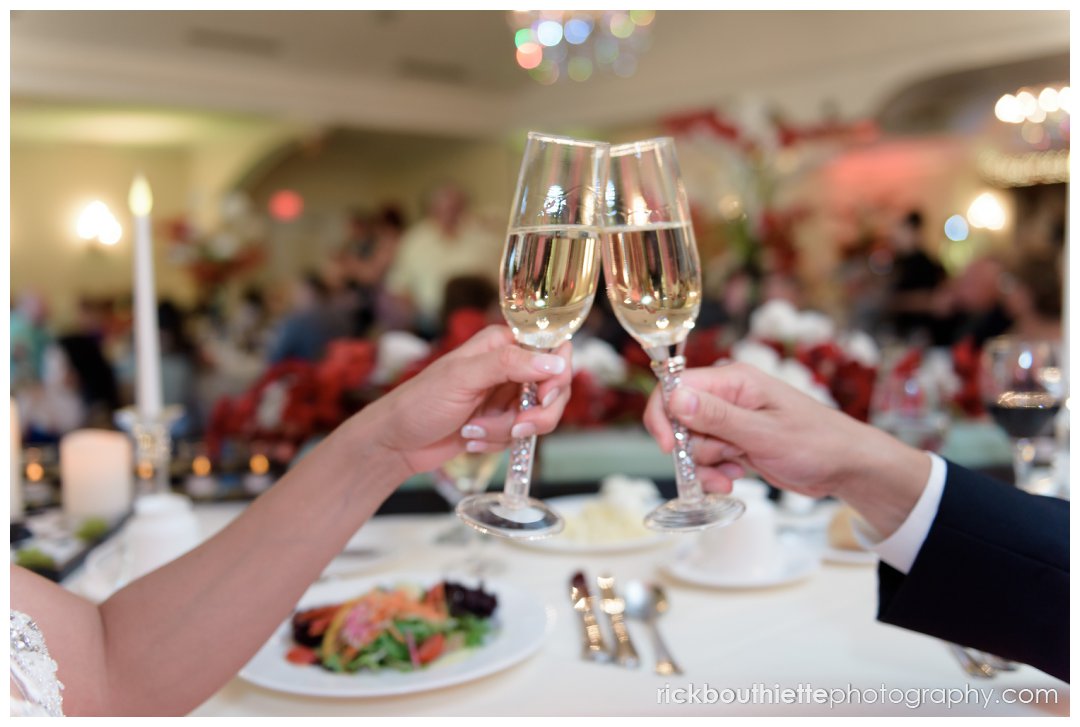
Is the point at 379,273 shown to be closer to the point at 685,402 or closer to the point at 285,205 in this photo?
the point at 285,205

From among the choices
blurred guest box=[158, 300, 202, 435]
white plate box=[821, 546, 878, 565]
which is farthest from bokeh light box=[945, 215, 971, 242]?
white plate box=[821, 546, 878, 565]

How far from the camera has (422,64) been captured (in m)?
9.03

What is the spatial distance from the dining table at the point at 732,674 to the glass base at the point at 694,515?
0.66 feet

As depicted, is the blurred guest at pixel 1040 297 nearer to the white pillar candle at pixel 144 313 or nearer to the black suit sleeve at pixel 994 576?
the black suit sleeve at pixel 994 576

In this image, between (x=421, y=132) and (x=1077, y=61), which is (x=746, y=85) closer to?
(x=421, y=132)

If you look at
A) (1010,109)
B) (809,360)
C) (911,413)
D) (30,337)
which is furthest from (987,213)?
(30,337)

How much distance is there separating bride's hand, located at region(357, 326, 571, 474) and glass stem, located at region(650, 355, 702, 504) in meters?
0.10

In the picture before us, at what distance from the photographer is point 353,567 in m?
1.48

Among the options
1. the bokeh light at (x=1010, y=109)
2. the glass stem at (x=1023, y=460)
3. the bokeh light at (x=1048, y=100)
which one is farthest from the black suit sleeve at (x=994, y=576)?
the bokeh light at (x=1010, y=109)

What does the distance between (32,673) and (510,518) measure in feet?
1.46

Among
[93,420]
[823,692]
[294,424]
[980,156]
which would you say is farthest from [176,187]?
[823,692]

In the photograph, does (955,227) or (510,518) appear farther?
(955,227)

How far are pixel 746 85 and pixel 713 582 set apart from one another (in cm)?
728

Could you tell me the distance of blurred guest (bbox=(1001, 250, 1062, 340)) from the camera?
366 cm
